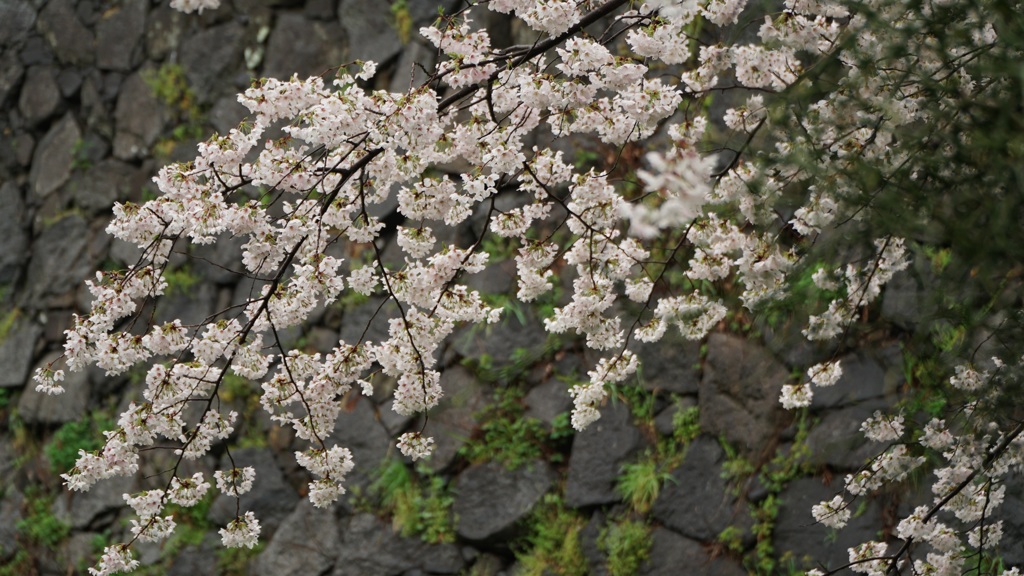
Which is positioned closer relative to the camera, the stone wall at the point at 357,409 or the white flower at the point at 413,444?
the white flower at the point at 413,444

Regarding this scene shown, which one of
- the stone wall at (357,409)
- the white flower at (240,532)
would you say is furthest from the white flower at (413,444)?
the stone wall at (357,409)

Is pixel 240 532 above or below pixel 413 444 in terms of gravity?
below

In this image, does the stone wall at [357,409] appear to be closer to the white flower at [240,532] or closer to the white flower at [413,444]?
the white flower at [413,444]

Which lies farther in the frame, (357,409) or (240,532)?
(357,409)

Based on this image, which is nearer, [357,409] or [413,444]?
[413,444]

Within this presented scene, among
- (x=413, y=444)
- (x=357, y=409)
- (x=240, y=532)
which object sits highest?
(x=357, y=409)

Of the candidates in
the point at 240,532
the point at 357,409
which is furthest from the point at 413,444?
the point at 357,409

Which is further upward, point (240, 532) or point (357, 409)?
point (357, 409)

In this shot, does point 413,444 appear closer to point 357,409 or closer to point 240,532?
point 240,532

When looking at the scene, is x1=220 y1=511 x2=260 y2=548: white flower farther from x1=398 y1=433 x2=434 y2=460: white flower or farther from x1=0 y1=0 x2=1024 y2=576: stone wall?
x1=0 y1=0 x2=1024 y2=576: stone wall

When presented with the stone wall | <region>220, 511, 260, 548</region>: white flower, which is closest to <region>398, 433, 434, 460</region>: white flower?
<region>220, 511, 260, 548</region>: white flower
